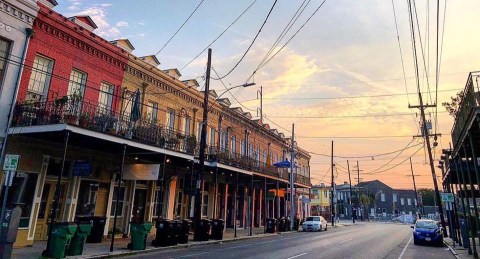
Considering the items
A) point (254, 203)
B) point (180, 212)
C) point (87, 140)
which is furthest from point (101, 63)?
point (254, 203)

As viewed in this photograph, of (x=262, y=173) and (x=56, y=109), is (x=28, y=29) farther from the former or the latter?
(x=262, y=173)

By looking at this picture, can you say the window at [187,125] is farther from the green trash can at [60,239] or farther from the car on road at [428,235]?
the car on road at [428,235]

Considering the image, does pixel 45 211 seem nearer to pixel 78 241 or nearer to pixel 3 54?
pixel 78 241

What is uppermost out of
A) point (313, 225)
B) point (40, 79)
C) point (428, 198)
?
point (428, 198)

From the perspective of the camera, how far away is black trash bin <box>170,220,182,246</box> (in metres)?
16.4

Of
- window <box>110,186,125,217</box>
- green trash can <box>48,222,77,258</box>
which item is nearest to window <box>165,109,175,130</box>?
window <box>110,186,125,217</box>

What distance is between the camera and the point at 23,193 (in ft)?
45.5

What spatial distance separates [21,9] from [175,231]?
11.6m

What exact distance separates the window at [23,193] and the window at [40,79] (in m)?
3.29

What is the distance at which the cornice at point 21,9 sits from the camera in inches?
528

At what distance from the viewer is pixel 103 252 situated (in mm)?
12703

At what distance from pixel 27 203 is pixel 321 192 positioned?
6582 centimetres

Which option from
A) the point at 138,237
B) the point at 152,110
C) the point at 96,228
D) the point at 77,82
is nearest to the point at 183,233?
the point at 138,237

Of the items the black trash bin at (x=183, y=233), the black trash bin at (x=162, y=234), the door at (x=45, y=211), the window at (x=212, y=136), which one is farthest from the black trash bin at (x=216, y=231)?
the door at (x=45, y=211)
